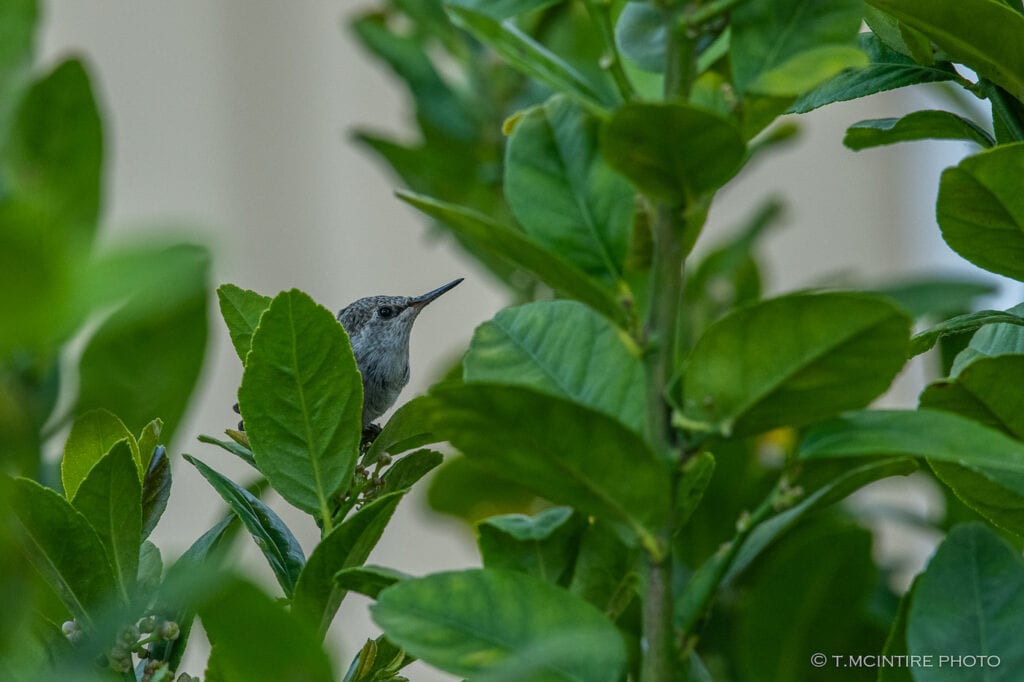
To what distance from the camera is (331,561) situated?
61cm

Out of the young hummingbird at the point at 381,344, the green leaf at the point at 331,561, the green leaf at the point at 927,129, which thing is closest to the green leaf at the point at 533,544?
the green leaf at the point at 331,561

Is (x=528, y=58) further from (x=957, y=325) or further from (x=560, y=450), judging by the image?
(x=957, y=325)

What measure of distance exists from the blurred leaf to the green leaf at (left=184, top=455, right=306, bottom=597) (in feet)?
0.15

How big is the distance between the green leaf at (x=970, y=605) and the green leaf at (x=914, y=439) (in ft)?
0.30

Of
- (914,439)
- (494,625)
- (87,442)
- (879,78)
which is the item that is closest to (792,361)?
(914,439)

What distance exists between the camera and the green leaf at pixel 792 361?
1.64 ft

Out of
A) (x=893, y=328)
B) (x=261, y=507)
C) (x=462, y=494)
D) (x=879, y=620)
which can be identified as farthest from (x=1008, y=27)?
(x=462, y=494)

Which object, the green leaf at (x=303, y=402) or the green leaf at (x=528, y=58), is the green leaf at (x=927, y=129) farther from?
the green leaf at (x=303, y=402)

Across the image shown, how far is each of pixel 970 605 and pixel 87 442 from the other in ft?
1.60

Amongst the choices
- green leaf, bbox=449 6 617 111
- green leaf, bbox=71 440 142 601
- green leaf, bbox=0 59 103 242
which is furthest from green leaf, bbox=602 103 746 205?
green leaf, bbox=0 59 103 242

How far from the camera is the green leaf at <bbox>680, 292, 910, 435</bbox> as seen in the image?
50 centimetres

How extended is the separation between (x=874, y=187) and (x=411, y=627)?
3350mm

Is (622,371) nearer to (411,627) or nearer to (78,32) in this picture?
(411,627)

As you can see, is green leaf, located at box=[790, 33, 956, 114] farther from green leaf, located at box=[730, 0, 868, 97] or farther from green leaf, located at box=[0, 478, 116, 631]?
green leaf, located at box=[0, 478, 116, 631]
